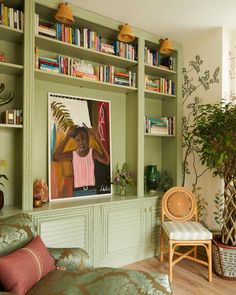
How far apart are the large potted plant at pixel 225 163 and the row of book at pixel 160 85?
813 mm

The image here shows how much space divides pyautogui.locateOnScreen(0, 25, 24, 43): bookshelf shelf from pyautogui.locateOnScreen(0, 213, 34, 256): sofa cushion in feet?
5.36

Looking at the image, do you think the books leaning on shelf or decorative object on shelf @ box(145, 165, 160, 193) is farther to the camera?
decorative object on shelf @ box(145, 165, 160, 193)

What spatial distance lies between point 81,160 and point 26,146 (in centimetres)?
77

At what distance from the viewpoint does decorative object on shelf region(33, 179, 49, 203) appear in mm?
2613

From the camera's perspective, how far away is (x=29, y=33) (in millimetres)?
2449

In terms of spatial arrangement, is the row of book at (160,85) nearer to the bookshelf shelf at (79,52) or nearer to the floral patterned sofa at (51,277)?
the bookshelf shelf at (79,52)

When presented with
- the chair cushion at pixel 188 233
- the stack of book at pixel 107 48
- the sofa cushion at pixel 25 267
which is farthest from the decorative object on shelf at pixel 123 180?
the sofa cushion at pixel 25 267

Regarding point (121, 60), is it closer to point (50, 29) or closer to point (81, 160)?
point (50, 29)

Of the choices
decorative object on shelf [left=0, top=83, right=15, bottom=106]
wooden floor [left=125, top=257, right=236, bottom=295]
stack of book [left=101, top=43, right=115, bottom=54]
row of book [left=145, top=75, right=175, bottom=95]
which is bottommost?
wooden floor [left=125, top=257, right=236, bottom=295]

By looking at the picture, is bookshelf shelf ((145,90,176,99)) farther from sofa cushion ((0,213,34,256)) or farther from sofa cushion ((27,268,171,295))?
sofa cushion ((27,268,171,295))

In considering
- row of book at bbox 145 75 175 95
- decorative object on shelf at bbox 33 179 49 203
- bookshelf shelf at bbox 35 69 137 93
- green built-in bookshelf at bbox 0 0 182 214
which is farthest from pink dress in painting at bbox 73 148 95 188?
row of book at bbox 145 75 175 95

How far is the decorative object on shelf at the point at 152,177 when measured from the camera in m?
3.48

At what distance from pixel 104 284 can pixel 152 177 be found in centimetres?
207

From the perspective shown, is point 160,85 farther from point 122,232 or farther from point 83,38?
point 122,232
